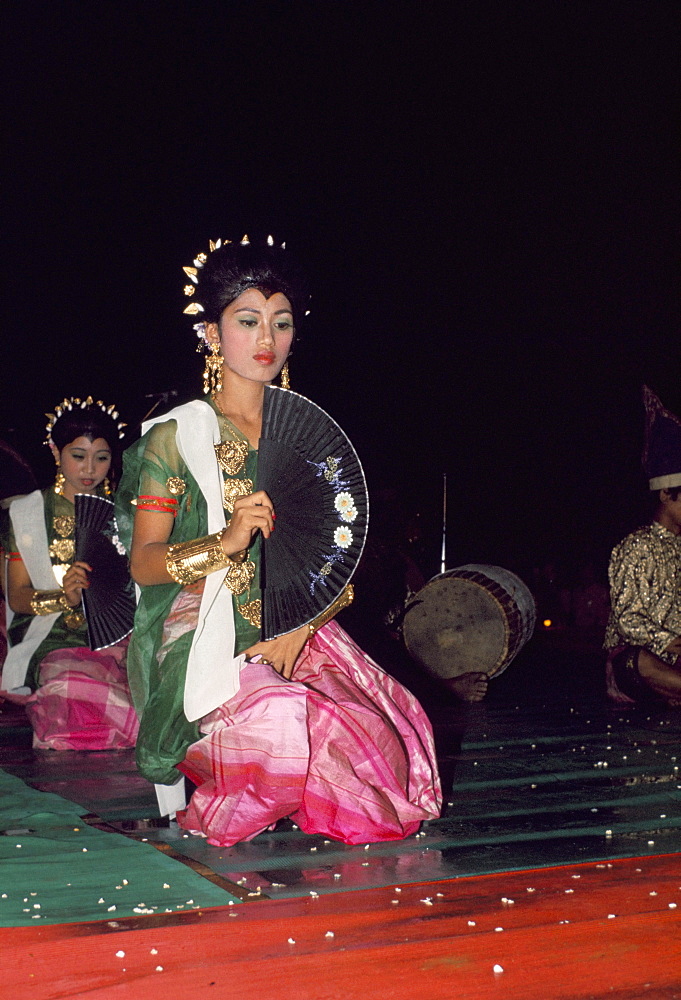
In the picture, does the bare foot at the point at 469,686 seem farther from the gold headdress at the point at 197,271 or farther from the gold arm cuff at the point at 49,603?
the gold headdress at the point at 197,271

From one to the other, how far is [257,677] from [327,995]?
116cm

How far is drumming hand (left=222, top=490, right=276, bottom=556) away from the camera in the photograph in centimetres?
264

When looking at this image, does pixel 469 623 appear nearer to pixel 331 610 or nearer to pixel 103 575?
pixel 103 575

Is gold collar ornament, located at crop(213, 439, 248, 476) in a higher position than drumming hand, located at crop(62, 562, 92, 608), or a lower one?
higher

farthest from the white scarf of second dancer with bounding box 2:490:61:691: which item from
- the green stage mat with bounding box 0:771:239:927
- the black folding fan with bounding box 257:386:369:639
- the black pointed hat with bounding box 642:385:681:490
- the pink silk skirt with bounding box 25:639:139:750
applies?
the black pointed hat with bounding box 642:385:681:490

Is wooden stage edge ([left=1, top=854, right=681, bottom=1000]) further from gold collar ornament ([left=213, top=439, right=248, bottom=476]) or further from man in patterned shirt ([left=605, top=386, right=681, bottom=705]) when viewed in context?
man in patterned shirt ([left=605, top=386, right=681, bottom=705])

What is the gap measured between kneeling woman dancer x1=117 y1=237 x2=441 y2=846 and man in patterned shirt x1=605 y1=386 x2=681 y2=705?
2337 mm

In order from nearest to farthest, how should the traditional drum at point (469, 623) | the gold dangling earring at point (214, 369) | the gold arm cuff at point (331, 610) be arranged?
the gold arm cuff at point (331, 610)
the gold dangling earring at point (214, 369)
the traditional drum at point (469, 623)

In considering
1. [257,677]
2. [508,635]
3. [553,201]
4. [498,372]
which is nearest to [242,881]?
[257,677]

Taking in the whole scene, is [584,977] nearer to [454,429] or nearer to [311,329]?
[311,329]

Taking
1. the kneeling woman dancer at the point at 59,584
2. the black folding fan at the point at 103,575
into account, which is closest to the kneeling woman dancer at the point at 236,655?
the black folding fan at the point at 103,575

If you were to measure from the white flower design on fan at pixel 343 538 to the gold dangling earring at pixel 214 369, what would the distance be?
1.93ft

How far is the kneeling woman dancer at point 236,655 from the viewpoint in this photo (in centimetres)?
265

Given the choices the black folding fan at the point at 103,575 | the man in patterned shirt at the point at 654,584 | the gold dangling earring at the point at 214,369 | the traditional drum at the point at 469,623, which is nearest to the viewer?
the gold dangling earring at the point at 214,369
